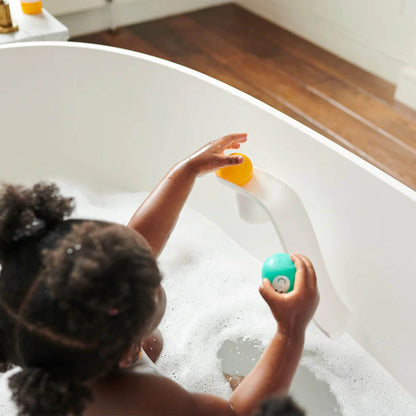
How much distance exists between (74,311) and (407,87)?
171 centimetres

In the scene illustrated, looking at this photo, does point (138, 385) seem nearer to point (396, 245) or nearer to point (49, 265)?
point (49, 265)

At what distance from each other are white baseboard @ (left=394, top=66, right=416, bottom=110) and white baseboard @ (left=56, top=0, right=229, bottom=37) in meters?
1.06

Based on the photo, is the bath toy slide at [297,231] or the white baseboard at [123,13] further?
the white baseboard at [123,13]

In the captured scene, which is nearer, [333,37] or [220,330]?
[220,330]

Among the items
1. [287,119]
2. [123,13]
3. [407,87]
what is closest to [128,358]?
[287,119]

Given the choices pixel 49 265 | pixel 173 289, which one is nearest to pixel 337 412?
pixel 173 289

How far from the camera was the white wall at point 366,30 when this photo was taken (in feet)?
6.68

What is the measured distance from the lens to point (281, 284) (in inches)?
35.0

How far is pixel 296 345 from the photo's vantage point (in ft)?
2.69

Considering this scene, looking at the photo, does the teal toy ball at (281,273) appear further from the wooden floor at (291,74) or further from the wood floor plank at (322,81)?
the wood floor plank at (322,81)

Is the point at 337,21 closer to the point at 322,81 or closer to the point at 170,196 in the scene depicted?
the point at 322,81

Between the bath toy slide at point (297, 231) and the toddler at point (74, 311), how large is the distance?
413 mm

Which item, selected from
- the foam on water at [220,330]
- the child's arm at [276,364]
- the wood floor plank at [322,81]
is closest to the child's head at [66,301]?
the child's arm at [276,364]

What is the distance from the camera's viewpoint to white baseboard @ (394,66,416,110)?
199 cm
